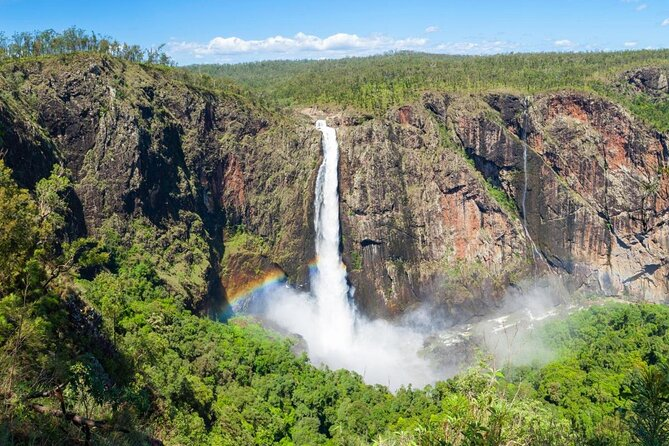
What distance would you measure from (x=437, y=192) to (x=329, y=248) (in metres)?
10.9

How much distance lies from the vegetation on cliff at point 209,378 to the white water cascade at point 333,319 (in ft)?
14.7

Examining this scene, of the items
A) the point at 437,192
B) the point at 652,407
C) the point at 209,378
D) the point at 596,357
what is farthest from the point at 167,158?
the point at 652,407

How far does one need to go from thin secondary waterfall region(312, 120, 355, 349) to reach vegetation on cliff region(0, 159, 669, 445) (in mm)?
7228

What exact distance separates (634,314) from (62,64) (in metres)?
44.3

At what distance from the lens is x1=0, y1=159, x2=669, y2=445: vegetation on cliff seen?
6.99 meters

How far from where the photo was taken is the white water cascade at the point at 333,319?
3653 cm

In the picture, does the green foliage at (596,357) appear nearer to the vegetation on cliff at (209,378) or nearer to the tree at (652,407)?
the vegetation on cliff at (209,378)

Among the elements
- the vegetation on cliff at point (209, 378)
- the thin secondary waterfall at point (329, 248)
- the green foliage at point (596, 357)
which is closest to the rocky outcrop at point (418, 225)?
the thin secondary waterfall at point (329, 248)

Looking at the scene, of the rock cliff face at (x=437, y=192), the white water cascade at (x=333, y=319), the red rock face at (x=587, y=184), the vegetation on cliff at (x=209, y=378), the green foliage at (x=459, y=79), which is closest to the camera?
the vegetation on cliff at (x=209, y=378)

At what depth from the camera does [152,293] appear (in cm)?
3080

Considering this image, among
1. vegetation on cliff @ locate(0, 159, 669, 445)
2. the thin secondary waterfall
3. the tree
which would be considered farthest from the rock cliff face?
the tree

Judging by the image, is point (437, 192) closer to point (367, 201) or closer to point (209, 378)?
point (367, 201)

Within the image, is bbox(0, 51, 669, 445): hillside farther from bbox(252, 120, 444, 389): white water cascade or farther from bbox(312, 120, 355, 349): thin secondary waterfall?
bbox(252, 120, 444, 389): white water cascade

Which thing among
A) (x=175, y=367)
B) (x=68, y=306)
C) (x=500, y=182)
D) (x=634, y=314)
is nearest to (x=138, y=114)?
(x=175, y=367)
